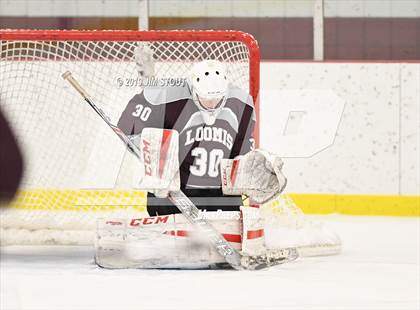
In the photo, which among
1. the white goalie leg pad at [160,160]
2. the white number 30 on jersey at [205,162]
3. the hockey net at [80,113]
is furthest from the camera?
the hockey net at [80,113]

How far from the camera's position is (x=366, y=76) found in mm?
5492

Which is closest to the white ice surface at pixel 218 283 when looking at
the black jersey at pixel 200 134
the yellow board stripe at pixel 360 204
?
the black jersey at pixel 200 134

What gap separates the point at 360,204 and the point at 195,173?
5.97 ft

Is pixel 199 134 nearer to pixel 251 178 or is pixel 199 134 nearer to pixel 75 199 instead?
pixel 251 178

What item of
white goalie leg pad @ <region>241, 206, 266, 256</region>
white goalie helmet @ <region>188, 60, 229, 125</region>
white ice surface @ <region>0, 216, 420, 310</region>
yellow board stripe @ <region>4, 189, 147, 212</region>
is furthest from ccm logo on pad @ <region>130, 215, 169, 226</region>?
yellow board stripe @ <region>4, 189, 147, 212</region>

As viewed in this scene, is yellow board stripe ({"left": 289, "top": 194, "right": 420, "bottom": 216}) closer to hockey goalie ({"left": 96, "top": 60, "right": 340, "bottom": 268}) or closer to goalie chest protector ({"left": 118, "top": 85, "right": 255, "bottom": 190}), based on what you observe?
hockey goalie ({"left": 96, "top": 60, "right": 340, "bottom": 268})

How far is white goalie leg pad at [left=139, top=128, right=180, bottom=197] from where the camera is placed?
358 centimetres

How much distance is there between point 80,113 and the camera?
501 centimetres

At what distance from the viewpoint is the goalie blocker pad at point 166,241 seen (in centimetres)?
365

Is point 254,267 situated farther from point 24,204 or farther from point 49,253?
point 24,204

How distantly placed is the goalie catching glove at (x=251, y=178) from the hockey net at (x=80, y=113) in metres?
0.38

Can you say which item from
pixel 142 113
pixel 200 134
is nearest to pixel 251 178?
pixel 200 134

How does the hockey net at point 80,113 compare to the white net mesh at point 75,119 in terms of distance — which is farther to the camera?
the white net mesh at point 75,119

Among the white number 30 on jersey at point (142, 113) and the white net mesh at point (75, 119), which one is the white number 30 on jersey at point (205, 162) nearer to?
the white number 30 on jersey at point (142, 113)
